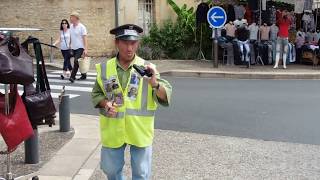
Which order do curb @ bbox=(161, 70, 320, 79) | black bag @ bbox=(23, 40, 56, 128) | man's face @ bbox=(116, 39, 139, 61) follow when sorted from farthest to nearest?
curb @ bbox=(161, 70, 320, 79)
black bag @ bbox=(23, 40, 56, 128)
man's face @ bbox=(116, 39, 139, 61)

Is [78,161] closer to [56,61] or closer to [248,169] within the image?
[248,169]

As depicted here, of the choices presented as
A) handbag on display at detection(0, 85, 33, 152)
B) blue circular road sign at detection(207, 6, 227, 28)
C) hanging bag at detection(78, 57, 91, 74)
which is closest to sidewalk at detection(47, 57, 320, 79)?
blue circular road sign at detection(207, 6, 227, 28)

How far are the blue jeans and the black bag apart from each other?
0.74 metres

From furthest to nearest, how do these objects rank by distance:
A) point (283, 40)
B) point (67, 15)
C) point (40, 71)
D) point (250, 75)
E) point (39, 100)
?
point (67, 15), point (283, 40), point (250, 75), point (40, 71), point (39, 100)

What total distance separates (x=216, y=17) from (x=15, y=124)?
13.5m

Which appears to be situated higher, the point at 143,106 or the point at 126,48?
the point at 126,48

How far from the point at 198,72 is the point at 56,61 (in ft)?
19.5

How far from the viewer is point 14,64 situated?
14.7 feet

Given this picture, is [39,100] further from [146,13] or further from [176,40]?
[146,13]

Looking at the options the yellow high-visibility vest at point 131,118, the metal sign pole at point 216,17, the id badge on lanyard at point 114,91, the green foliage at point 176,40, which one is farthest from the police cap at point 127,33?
the green foliage at point 176,40

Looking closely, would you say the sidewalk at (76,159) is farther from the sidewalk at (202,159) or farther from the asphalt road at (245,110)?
the asphalt road at (245,110)

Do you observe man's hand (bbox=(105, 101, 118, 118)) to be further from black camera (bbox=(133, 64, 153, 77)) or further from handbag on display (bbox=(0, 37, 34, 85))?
handbag on display (bbox=(0, 37, 34, 85))

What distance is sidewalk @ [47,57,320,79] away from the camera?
53.9 feet

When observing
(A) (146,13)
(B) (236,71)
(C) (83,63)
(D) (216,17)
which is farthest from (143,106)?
(A) (146,13)
